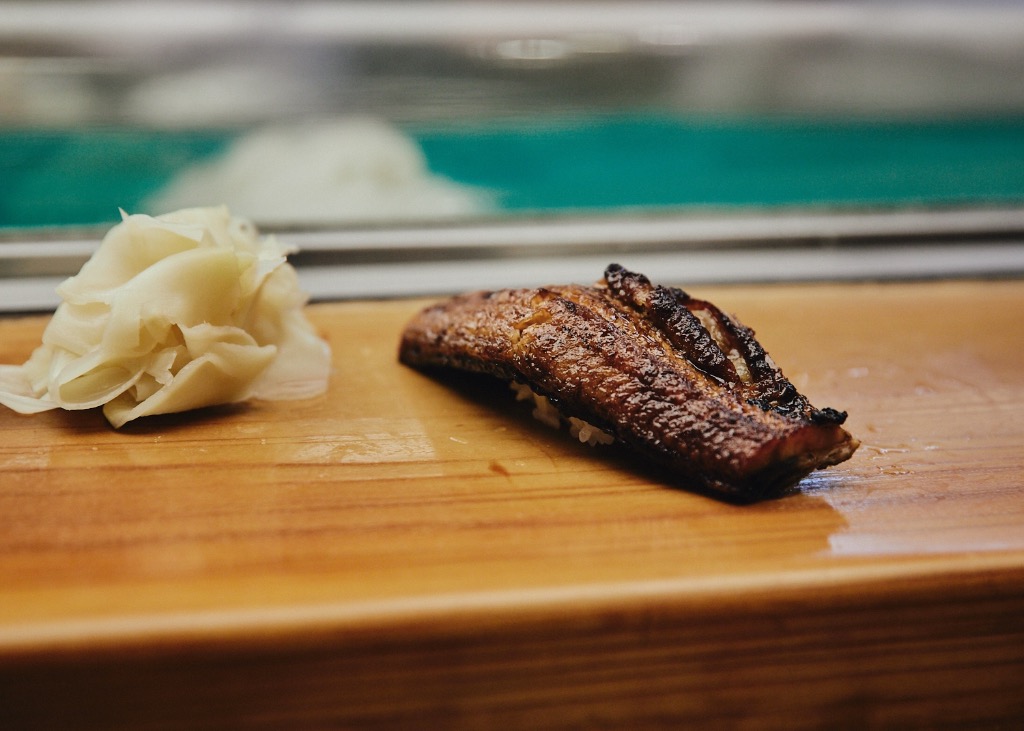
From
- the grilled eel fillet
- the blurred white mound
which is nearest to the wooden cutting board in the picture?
the grilled eel fillet

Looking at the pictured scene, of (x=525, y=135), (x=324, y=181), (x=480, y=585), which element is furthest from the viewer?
(x=525, y=135)

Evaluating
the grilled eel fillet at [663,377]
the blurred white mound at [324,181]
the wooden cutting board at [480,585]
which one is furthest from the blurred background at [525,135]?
the wooden cutting board at [480,585]

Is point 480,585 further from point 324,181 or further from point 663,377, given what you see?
point 324,181

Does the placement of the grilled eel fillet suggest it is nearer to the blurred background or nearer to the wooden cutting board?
the wooden cutting board

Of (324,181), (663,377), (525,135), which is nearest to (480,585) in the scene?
(663,377)

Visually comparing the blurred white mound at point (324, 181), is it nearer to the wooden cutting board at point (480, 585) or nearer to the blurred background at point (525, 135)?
the blurred background at point (525, 135)

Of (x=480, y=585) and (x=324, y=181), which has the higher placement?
(x=324, y=181)

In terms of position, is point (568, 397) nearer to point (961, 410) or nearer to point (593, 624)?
point (593, 624)
